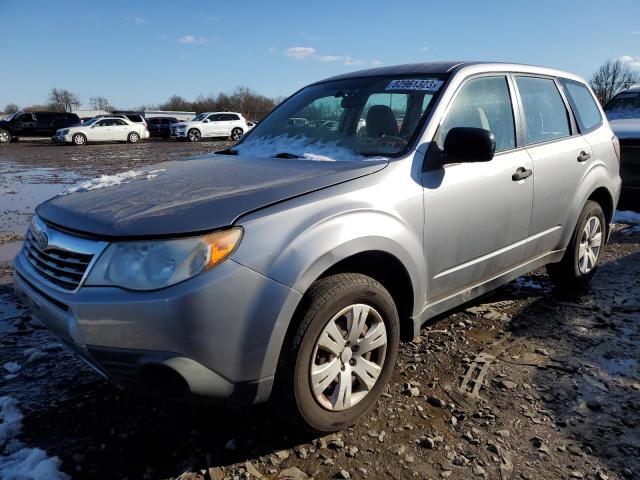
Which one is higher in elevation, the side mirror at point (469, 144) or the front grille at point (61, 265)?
the side mirror at point (469, 144)

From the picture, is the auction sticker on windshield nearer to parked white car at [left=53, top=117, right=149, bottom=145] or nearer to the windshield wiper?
the windshield wiper

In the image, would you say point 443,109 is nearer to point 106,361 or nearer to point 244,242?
point 244,242

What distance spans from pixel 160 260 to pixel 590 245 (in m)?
3.80

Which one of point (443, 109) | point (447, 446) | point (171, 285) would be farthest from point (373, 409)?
point (443, 109)

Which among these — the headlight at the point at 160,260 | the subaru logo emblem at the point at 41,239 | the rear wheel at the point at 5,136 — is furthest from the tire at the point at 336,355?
the rear wheel at the point at 5,136

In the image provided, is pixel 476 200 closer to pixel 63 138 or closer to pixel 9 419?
pixel 9 419

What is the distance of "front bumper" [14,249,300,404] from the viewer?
1.87m

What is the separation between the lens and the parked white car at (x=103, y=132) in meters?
26.5

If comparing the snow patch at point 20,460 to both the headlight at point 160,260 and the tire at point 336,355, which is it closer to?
the headlight at point 160,260

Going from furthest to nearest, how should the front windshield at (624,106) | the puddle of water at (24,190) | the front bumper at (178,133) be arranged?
the front bumper at (178,133) → the front windshield at (624,106) → the puddle of water at (24,190)

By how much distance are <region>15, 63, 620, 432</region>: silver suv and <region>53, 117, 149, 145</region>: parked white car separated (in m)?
26.4

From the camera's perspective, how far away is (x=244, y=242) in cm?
196

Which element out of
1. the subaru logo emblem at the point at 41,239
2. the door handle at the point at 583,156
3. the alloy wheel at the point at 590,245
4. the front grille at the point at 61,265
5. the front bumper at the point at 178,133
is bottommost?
the alloy wheel at the point at 590,245

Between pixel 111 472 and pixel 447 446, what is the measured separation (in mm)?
1520
